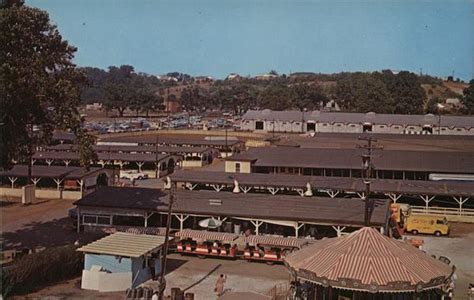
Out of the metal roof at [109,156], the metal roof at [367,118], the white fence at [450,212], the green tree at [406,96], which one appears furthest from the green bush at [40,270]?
the green tree at [406,96]

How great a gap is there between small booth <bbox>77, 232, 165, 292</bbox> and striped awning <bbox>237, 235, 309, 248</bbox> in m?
4.91

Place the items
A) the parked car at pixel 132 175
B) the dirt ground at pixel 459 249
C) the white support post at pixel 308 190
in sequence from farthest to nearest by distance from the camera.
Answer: the parked car at pixel 132 175 → the white support post at pixel 308 190 → the dirt ground at pixel 459 249

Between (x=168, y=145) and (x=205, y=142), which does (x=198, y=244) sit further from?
(x=205, y=142)

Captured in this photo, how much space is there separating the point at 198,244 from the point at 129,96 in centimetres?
10600

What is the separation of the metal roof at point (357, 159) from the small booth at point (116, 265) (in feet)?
71.0

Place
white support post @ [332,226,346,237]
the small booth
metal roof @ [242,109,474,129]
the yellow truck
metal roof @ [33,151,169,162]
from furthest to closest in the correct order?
1. metal roof @ [242,109,474,129]
2. metal roof @ [33,151,169,162]
3. the yellow truck
4. white support post @ [332,226,346,237]
5. the small booth

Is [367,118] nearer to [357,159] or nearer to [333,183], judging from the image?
[357,159]

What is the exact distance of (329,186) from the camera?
37.4 m

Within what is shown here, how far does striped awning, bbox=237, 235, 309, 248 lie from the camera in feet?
90.3

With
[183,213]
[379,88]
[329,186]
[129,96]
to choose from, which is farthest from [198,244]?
[129,96]

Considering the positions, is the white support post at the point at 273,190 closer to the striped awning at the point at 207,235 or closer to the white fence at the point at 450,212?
the white fence at the point at 450,212

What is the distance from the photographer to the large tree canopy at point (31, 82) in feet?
78.6

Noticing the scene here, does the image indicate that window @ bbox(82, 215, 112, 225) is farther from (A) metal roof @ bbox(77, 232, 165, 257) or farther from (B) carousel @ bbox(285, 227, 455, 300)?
(B) carousel @ bbox(285, 227, 455, 300)

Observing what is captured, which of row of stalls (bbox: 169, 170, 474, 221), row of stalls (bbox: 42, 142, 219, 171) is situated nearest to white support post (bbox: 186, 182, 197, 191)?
row of stalls (bbox: 169, 170, 474, 221)
